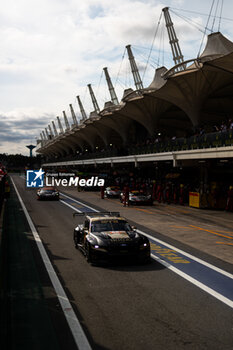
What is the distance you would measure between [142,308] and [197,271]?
350cm

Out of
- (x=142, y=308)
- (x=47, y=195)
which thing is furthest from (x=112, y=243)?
(x=47, y=195)

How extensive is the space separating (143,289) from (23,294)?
271cm

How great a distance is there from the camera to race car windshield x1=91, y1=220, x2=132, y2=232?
1199 cm

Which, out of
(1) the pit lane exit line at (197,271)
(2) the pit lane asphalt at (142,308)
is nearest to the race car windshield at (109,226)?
(2) the pit lane asphalt at (142,308)

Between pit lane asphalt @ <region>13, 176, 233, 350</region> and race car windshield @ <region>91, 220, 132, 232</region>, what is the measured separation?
45.1 inches

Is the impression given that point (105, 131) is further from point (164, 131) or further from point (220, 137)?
point (220, 137)

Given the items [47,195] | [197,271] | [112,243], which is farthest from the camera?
[47,195]

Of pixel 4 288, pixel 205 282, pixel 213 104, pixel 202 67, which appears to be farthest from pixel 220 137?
pixel 213 104

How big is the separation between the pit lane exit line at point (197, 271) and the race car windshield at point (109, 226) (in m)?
1.38

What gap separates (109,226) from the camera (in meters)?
12.2

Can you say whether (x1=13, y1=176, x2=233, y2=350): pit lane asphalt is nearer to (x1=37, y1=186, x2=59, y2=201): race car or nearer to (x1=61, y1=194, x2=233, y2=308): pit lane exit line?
(x1=61, y1=194, x2=233, y2=308): pit lane exit line

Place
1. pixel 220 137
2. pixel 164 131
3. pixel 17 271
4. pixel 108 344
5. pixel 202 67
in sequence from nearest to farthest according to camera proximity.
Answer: pixel 108 344, pixel 17 271, pixel 220 137, pixel 202 67, pixel 164 131

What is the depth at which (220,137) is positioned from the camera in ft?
86.8

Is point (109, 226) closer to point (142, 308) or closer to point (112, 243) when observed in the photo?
point (112, 243)
